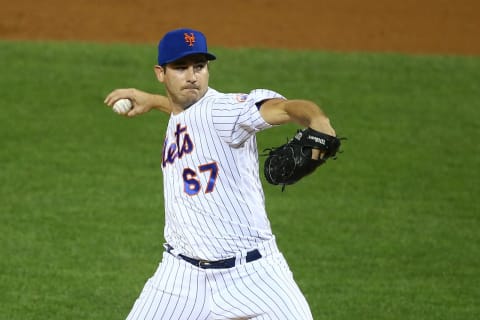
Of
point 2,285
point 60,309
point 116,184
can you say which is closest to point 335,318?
point 60,309

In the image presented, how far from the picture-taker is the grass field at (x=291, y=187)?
952 cm

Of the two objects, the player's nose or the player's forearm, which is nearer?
the player's forearm

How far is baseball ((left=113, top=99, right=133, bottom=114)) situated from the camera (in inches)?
270

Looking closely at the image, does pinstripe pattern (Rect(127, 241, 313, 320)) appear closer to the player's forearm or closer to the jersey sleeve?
the jersey sleeve

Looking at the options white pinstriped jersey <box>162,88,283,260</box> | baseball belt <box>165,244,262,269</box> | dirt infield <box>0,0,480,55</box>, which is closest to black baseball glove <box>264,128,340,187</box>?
white pinstriped jersey <box>162,88,283,260</box>

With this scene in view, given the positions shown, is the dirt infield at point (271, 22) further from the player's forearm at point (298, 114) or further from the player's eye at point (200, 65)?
the player's forearm at point (298, 114)

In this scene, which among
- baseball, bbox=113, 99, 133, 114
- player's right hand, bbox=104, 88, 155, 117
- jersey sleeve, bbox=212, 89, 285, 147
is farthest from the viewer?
player's right hand, bbox=104, 88, 155, 117

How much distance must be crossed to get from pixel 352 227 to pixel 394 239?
20.0 inches

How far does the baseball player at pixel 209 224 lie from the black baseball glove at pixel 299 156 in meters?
0.48

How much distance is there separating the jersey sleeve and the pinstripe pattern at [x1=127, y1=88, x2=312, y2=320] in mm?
26

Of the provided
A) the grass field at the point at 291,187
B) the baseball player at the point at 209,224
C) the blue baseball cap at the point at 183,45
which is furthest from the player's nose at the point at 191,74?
the grass field at the point at 291,187

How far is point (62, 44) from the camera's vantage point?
16984mm

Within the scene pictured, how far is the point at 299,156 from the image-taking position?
17.3 feet

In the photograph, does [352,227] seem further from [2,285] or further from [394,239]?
[2,285]
